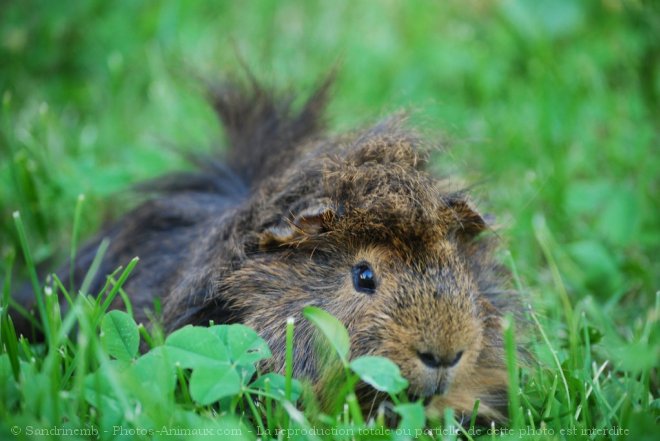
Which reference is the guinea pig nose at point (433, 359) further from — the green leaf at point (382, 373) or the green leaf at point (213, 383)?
the green leaf at point (213, 383)

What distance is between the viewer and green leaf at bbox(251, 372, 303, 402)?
1931 mm

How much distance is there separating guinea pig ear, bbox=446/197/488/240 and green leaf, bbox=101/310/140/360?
99 cm

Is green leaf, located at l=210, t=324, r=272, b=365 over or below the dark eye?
below

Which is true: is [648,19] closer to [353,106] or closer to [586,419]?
[353,106]

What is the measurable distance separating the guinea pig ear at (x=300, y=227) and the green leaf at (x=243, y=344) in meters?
0.35

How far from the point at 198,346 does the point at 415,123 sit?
110 centimetres

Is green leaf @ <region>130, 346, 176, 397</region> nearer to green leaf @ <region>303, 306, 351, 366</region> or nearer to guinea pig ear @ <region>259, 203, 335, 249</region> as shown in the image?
green leaf @ <region>303, 306, 351, 366</region>

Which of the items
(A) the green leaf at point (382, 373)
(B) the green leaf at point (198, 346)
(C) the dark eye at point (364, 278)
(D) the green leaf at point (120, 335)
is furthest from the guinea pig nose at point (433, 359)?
(D) the green leaf at point (120, 335)

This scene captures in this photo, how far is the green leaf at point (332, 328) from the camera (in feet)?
5.96

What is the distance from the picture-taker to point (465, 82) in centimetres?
483

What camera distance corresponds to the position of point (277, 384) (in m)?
1.96

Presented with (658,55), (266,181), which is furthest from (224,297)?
(658,55)

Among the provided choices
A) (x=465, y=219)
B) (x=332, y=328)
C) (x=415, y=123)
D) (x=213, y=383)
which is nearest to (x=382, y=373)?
(x=332, y=328)

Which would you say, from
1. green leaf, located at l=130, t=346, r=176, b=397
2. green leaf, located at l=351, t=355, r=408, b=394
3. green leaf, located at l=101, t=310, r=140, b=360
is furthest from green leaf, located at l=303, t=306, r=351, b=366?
green leaf, located at l=101, t=310, r=140, b=360
